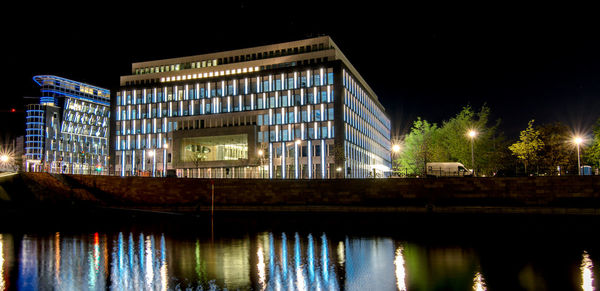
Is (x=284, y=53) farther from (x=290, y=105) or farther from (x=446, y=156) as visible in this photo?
(x=446, y=156)

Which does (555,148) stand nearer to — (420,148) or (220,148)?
(420,148)

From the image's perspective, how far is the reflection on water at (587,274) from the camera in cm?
1678

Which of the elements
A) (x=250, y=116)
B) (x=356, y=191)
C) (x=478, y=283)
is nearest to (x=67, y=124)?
(x=250, y=116)

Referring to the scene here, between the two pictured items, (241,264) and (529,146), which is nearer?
(241,264)

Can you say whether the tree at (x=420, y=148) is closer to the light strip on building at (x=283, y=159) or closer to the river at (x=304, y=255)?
the light strip on building at (x=283, y=159)

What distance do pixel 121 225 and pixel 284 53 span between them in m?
68.9

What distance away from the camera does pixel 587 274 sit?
61.9 ft

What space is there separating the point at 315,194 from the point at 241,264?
35.0 m

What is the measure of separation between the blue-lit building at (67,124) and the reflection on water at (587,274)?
15025cm

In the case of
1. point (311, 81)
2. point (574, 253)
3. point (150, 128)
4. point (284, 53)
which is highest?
point (284, 53)

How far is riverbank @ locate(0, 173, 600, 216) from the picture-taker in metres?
47.0

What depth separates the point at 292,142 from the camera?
9019cm

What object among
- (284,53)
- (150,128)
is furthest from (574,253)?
(150,128)

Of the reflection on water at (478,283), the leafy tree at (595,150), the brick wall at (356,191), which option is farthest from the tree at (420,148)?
the reflection on water at (478,283)
